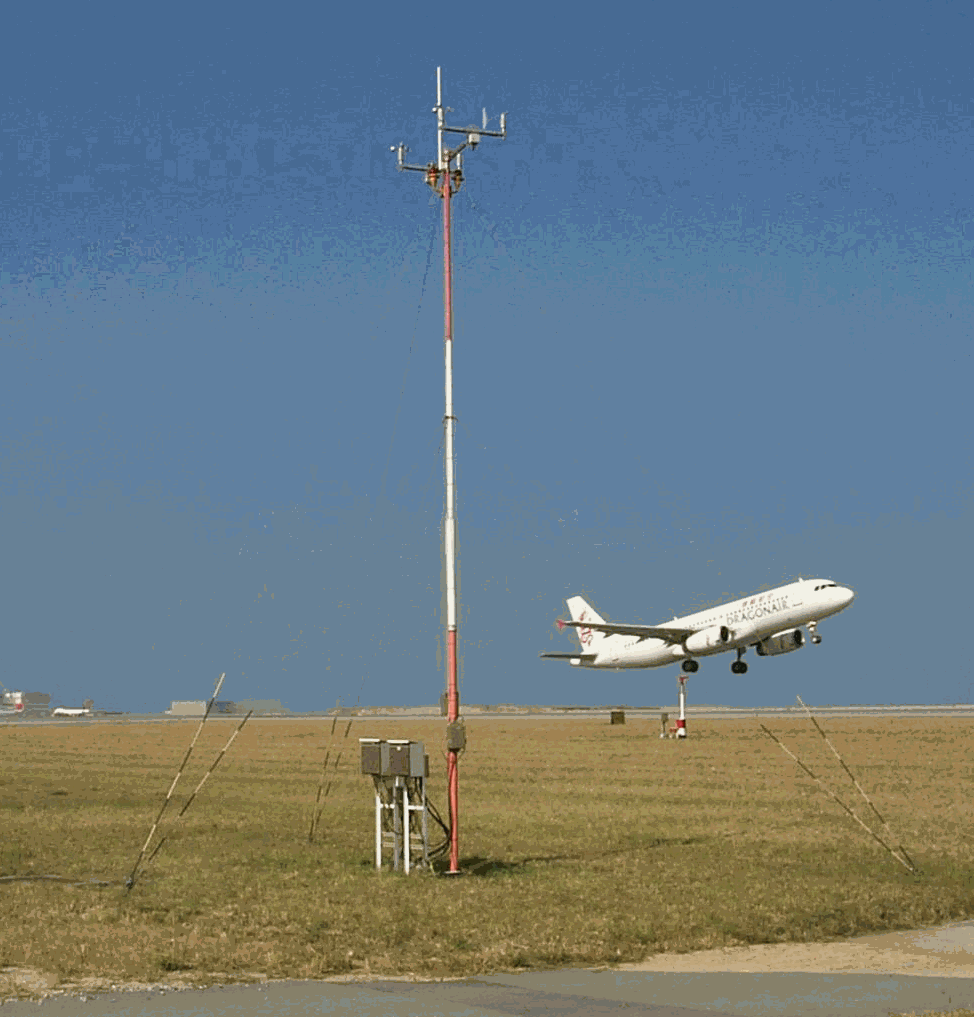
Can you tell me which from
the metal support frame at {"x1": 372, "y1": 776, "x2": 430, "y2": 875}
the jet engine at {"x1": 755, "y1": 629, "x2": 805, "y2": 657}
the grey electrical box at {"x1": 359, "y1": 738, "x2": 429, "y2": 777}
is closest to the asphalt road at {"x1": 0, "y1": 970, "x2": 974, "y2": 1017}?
the grey electrical box at {"x1": 359, "y1": 738, "x2": 429, "y2": 777}

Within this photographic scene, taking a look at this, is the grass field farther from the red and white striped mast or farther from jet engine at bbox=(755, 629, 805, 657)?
jet engine at bbox=(755, 629, 805, 657)

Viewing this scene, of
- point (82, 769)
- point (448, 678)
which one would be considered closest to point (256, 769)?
point (82, 769)

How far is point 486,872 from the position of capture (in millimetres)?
21453

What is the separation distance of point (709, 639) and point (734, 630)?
2.62m

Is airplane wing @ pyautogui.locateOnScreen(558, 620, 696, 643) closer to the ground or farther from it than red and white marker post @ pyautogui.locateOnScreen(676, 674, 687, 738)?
farther from it

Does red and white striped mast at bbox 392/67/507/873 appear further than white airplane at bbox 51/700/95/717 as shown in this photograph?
No

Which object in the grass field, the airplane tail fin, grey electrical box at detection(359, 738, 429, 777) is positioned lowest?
the grass field

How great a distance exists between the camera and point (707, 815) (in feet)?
99.1

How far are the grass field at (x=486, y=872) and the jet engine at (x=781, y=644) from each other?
34763 mm

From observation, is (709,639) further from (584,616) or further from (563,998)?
(563,998)

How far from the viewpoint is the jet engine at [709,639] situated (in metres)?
82.9

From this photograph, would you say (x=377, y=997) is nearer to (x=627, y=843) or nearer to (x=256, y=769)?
(x=627, y=843)

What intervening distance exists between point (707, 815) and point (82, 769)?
26324 mm

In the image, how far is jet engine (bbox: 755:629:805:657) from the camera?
8075 centimetres
